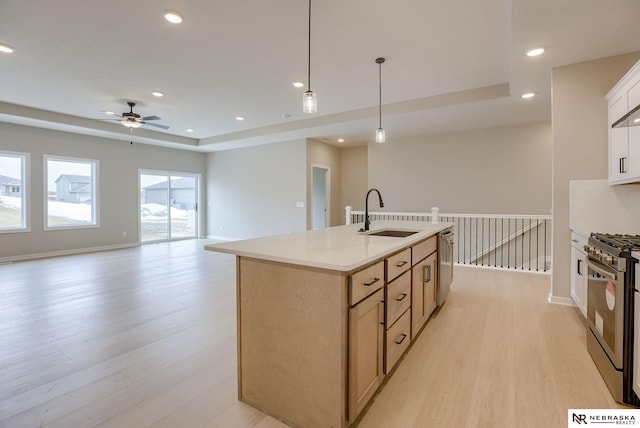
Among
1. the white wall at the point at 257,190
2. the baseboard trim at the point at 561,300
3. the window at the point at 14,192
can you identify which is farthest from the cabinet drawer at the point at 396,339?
the window at the point at 14,192

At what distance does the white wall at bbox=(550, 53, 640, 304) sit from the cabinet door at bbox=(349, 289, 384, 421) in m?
2.86

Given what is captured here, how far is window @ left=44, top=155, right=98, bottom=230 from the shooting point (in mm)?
6656

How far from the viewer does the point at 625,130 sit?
2.74m

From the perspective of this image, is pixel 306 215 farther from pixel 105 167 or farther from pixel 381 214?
pixel 105 167

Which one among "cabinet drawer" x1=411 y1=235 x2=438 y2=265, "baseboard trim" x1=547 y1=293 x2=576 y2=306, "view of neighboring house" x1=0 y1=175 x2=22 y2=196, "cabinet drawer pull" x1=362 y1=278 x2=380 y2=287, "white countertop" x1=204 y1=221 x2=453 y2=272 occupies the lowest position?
"baseboard trim" x1=547 y1=293 x2=576 y2=306

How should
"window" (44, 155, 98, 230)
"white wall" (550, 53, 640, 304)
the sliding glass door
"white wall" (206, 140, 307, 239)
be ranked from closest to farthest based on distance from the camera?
"white wall" (550, 53, 640, 304) < "window" (44, 155, 98, 230) < "white wall" (206, 140, 307, 239) < the sliding glass door

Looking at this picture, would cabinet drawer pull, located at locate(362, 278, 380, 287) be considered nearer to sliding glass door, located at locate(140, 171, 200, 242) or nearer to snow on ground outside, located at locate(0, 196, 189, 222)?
snow on ground outside, located at locate(0, 196, 189, 222)

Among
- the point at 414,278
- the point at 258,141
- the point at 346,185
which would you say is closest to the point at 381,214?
the point at 346,185

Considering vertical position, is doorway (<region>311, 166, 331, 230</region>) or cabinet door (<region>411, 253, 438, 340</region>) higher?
doorway (<region>311, 166, 331, 230</region>)

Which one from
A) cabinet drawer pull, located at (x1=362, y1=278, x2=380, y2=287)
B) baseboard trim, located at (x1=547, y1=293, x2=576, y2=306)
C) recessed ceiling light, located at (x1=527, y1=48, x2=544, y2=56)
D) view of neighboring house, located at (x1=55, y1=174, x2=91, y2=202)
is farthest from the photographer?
view of neighboring house, located at (x1=55, y1=174, x2=91, y2=202)

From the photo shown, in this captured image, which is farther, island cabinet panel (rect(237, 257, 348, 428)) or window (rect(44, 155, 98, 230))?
window (rect(44, 155, 98, 230))

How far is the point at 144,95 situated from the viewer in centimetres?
497

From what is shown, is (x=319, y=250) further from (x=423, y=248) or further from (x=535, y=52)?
(x=535, y=52)

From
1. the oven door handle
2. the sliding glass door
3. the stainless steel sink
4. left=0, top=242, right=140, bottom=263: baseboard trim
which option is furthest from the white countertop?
the sliding glass door
